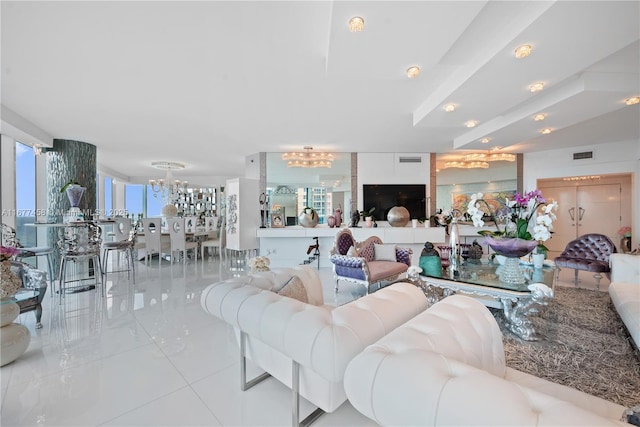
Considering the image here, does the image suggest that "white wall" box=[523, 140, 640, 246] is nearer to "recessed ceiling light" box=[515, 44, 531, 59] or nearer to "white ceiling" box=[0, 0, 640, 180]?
"white ceiling" box=[0, 0, 640, 180]

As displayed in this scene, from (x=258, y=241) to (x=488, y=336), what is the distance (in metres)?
5.87

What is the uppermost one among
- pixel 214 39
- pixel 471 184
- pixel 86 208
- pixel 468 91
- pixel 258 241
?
pixel 214 39

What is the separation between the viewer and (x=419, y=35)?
197cm

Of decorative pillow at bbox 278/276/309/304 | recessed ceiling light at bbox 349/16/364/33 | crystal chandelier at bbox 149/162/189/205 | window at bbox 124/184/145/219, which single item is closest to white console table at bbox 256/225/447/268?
decorative pillow at bbox 278/276/309/304

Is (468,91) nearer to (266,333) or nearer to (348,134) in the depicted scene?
(348,134)

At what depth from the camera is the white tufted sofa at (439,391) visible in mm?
626

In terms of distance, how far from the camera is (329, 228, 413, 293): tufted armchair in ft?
11.9

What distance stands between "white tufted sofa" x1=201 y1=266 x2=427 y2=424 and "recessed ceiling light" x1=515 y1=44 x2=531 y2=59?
79.8 inches

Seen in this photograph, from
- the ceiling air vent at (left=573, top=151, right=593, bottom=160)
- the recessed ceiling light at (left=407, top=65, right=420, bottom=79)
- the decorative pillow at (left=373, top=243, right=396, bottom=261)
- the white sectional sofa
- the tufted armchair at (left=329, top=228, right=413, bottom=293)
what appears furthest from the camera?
the ceiling air vent at (left=573, top=151, right=593, bottom=160)

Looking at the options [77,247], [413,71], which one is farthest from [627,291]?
[77,247]

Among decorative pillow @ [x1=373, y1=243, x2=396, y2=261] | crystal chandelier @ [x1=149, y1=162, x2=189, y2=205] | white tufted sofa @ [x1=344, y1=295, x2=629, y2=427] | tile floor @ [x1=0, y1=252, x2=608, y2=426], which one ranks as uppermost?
crystal chandelier @ [x1=149, y1=162, x2=189, y2=205]

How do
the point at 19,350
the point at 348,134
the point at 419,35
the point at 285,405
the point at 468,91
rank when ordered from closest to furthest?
1. the point at 285,405
2. the point at 419,35
3. the point at 19,350
4. the point at 468,91
5. the point at 348,134

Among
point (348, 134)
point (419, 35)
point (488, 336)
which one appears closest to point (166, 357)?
point (488, 336)

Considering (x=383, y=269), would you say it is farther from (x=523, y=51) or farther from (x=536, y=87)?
(x=523, y=51)
